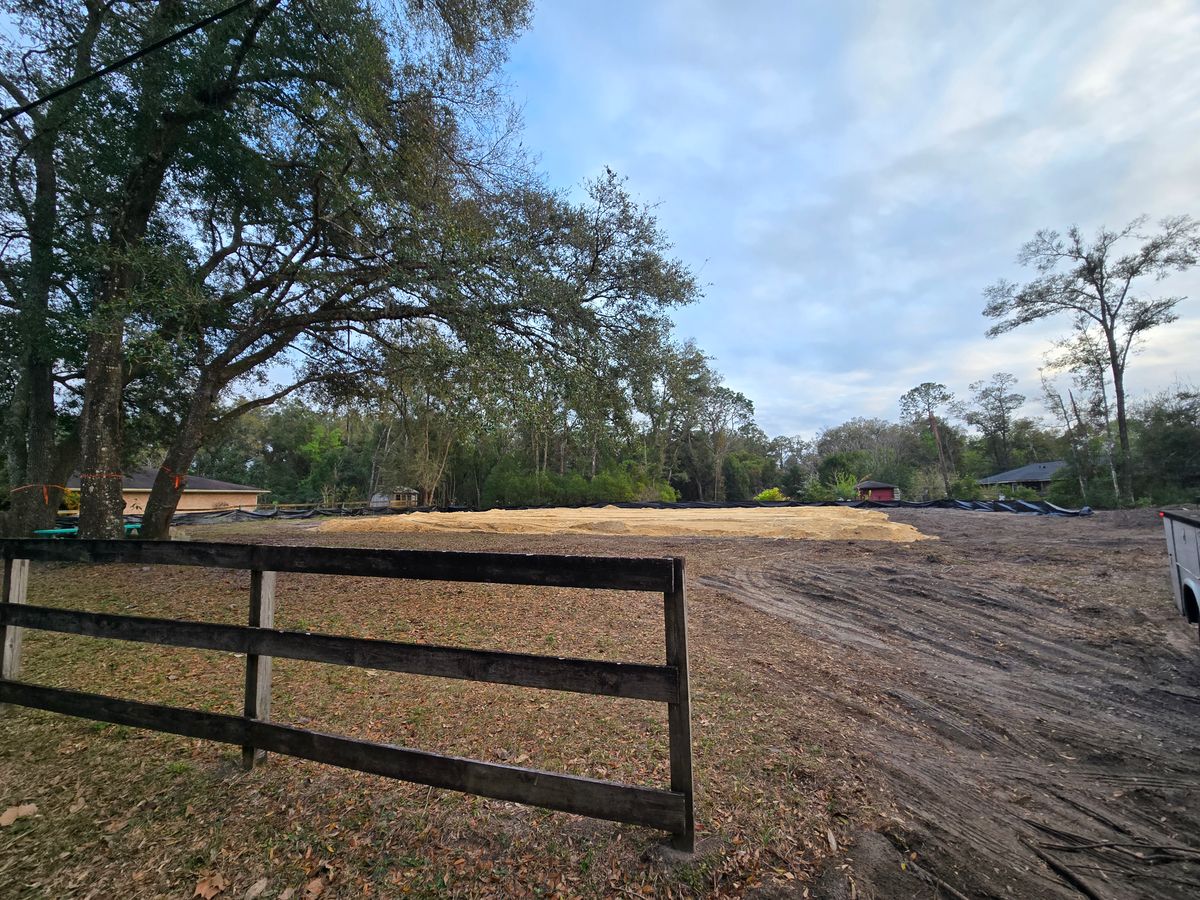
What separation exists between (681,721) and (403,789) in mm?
1575

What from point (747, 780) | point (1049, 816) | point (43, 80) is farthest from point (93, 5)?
point (1049, 816)

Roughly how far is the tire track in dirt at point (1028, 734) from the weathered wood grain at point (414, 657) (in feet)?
4.82

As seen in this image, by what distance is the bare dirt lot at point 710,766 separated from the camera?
6.94ft

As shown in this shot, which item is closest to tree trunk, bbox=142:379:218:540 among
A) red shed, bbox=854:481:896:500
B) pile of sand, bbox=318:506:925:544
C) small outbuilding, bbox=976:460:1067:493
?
pile of sand, bbox=318:506:925:544

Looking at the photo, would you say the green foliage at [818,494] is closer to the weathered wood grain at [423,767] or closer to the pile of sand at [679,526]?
the pile of sand at [679,526]

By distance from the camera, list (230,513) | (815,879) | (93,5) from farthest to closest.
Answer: (230,513)
(93,5)
(815,879)

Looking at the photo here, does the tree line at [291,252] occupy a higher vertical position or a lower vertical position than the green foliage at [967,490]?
higher

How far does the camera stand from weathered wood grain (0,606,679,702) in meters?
2.12

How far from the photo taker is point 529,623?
6098 millimetres

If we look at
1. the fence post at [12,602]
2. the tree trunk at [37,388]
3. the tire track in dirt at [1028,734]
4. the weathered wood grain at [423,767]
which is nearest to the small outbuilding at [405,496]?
the tree trunk at [37,388]

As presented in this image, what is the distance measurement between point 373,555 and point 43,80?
1196cm

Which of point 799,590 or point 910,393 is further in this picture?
point 910,393

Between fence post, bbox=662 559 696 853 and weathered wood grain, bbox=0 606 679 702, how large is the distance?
0.04 meters

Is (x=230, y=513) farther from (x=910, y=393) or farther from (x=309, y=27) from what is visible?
(x=910, y=393)
